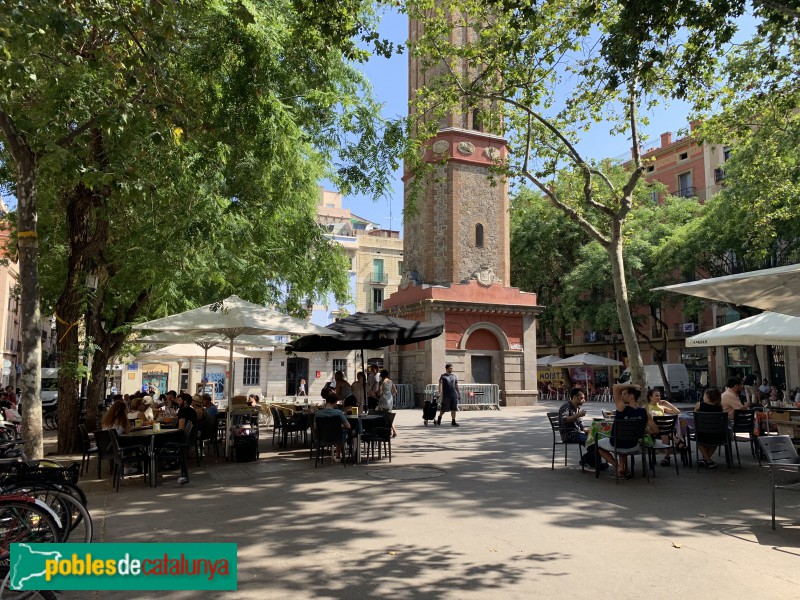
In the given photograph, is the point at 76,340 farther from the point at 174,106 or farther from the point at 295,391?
the point at 295,391

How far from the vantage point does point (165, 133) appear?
8227mm

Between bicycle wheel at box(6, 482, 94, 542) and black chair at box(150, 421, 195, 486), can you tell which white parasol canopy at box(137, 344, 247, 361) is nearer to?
black chair at box(150, 421, 195, 486)

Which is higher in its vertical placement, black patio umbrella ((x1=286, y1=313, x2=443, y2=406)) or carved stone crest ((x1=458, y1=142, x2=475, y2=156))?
carved stone crest ((x1=458, y1=142, x2=475, y2=156))

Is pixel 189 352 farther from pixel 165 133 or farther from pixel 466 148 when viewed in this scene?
pixel 466 148

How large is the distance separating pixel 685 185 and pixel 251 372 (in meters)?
32.5

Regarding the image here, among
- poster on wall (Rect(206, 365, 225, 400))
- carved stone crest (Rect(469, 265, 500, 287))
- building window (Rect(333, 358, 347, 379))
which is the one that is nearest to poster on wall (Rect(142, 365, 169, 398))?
poster on wall (Rect(206, 365, 225, 400))

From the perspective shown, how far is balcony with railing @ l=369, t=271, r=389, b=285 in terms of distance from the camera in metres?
48.0

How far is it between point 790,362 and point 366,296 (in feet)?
93.3

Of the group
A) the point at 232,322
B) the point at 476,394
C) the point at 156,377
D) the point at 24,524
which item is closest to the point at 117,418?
the point at 232,322

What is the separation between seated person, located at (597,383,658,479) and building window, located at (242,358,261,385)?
1387 inches

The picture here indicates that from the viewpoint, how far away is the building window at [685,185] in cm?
A: 4079

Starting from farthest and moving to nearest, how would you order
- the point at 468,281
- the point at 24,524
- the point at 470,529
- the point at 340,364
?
1. the point at 340,364
2. the point at 468,281
3. the point at 470,529
4. the point at 24,524

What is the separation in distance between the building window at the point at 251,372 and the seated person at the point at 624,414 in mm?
35234

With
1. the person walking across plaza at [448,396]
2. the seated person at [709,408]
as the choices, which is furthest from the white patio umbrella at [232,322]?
the person walking across plaza at [448,396]
